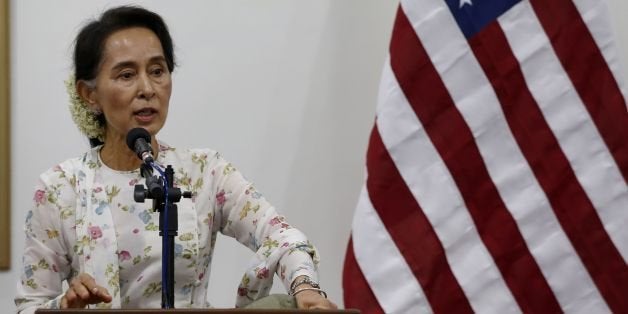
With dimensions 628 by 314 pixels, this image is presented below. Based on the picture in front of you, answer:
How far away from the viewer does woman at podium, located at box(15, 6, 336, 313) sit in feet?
8.07

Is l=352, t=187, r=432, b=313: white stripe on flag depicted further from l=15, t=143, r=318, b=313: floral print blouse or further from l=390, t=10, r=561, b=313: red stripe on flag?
l=15, t=143, r=318, b=313: floral print blouse

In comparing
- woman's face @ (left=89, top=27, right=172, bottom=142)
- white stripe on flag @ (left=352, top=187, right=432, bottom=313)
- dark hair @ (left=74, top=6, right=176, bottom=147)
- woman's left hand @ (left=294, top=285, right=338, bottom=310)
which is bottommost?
woman's left hand @ (left=294, top=285, right=338, bottom=310)

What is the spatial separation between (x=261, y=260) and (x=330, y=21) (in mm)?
Answer: 1063

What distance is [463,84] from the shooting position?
2150 mm

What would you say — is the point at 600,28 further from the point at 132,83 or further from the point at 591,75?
the point at 132,83

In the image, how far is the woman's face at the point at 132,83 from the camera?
252cm

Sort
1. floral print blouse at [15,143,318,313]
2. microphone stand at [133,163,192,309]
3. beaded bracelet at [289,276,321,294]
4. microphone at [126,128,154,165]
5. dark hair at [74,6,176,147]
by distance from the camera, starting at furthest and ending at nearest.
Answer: dark hair at [74,6,176,147]
floral print blouse at [15,143,318,313]
beaded bracelet at [289,276,321,294]
microphone at [126,128,154,165]
microphone stand at [133,163,192,309]

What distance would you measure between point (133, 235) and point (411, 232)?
73 centimetres

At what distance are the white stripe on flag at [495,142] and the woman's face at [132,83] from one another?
701mm

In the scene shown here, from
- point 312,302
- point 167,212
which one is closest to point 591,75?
point 312,302

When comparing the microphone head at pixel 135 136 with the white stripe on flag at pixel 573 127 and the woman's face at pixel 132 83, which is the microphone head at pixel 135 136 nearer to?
the woman's face at pixel 132 83

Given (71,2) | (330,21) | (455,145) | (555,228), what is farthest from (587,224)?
(71,2)

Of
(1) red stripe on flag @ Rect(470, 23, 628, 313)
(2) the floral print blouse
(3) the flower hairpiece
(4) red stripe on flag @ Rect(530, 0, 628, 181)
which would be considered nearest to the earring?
(3) the flower hairpiece

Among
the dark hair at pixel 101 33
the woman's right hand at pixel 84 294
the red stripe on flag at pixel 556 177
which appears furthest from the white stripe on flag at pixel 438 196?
the dark hair at pixel 101 33
